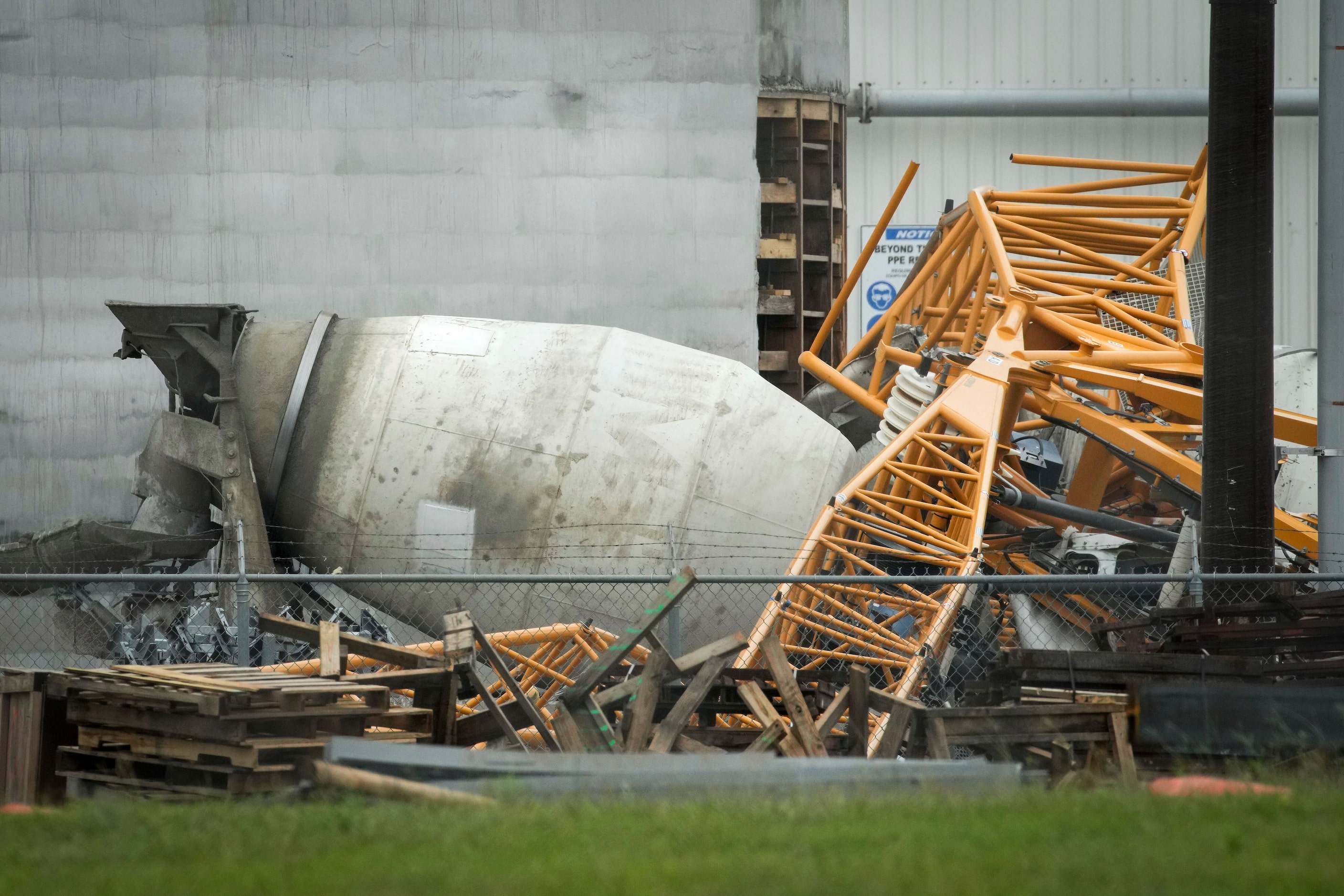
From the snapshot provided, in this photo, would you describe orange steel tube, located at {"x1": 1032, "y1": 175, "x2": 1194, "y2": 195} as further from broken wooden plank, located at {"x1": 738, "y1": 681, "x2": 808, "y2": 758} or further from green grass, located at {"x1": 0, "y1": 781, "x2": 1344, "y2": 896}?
green grass, located at {"x1": 0, "y1": 781, "x2": 1344, "y2": 896}

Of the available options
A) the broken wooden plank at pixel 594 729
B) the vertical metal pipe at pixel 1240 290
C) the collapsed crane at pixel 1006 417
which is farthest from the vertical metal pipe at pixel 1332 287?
the broken wooden plank at pixel 594 729

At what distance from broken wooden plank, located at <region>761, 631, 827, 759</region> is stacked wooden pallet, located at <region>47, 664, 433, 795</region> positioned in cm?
218

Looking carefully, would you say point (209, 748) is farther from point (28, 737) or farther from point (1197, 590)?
point (1197, 590)

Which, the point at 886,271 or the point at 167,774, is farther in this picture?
the point at 886,271

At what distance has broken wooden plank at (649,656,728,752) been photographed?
757 centimetres

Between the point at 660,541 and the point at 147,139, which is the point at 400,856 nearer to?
the point at 660,541

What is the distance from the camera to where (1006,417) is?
12625 mm

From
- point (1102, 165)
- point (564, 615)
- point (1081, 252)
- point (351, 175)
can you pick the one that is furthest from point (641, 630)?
point (1102, 165)

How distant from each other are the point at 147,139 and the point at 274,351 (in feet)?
19.0

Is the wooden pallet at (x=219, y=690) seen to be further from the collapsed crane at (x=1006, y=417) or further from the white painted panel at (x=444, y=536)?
the white painted panel at (x=444, y=536)

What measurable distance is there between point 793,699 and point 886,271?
15.5m

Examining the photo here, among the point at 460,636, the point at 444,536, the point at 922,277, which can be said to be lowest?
the point at 460,636

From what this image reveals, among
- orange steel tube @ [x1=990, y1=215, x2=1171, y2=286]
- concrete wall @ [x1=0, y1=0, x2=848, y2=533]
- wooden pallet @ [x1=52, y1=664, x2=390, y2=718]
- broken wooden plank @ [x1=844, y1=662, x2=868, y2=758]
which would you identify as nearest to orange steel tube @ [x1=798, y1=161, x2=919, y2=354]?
concrete wall @ [x1=0, y1=0, x2=848, y2=533]

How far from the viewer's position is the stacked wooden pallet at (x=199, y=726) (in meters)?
6.71
